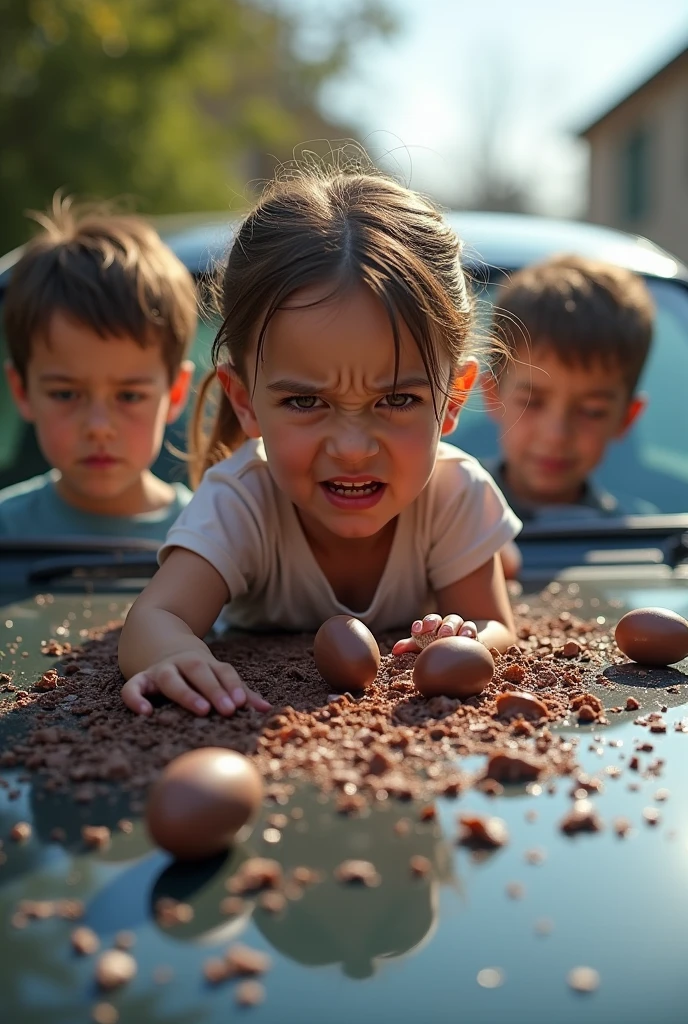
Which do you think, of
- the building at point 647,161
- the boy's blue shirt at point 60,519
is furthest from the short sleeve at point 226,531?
the building at point 647,161

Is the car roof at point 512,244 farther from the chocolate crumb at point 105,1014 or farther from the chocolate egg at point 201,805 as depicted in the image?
the chocolate crumb at point 105,1014

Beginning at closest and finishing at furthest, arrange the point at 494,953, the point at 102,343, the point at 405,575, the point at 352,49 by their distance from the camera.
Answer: the point at 494,953 → the point at 405,575 → the point at 102,343 → the point at 352,49

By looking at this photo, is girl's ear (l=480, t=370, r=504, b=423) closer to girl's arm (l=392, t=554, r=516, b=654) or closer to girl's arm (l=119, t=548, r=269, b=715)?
girl's arm (l=392, t=554, r=516, b=654)

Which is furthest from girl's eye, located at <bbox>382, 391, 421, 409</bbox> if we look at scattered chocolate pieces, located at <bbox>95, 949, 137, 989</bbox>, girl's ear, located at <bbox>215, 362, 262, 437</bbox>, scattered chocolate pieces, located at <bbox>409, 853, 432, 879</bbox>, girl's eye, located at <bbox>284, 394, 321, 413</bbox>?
scattered chocolate pieces, located at <bbox>95, 949, 137, 989</bbox>

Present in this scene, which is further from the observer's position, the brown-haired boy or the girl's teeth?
the brown-haired boy

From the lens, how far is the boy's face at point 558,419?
11.7 ft

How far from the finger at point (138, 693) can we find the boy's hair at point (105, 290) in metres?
1.44

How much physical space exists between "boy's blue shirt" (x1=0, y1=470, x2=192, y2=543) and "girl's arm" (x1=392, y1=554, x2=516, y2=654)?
1023mm

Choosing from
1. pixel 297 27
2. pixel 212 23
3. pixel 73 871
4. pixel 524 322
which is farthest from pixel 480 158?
pixel 73 871

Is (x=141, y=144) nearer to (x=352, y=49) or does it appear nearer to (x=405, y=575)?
(x=352, y=49)

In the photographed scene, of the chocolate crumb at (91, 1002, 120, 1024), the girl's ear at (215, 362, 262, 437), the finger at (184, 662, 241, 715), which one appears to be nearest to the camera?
the chocolate crumb at (91, 1002, 120, 1024)

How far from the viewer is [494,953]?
47.7 inches

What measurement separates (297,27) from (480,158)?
2015 centimetres

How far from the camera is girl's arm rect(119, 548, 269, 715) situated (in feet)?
6.48
